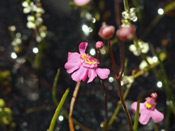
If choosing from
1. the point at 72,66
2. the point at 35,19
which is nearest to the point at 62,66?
the point at 35,19

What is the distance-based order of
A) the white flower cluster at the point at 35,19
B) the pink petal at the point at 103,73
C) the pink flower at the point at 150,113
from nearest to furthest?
the pink petal at the point at 103,73
the pink flower at the point at 150,113
the white flower cluster at the point at 35,19

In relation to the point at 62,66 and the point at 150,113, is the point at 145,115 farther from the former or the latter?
the point at 62,66

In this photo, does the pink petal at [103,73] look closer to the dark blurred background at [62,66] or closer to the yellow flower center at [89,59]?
the yellow flower center at [89,59]

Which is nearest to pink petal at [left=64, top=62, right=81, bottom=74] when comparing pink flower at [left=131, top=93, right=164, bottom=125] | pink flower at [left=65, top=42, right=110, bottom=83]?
pink flower at [left=65, top=42, right=110, bottom=83]

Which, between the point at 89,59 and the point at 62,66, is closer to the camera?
the point at 89,59

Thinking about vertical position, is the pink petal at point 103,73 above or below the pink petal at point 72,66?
below

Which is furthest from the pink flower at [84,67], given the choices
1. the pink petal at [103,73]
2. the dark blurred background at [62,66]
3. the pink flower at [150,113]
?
the dark blurred background at [62,66]

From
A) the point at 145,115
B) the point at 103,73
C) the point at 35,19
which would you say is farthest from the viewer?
the point at 35,19

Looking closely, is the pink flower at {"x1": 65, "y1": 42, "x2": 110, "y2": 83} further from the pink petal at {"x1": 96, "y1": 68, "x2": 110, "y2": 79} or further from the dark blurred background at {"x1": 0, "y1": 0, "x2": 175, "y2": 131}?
the dark blurred background at {"x1": 0, "y1": 0, "x2": 175, "y2": 131}

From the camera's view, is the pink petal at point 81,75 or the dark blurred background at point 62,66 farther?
the dark blurred background at point 62,66

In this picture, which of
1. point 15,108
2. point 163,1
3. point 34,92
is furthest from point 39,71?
point 163,1
